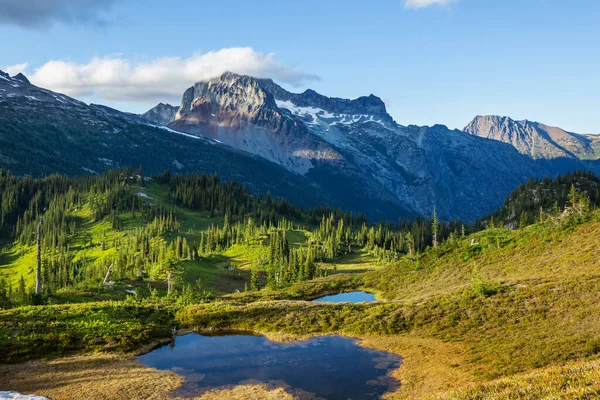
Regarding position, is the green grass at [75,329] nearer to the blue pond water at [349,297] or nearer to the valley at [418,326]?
the valley at [418,326]

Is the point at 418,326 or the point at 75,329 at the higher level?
the point at 75,329

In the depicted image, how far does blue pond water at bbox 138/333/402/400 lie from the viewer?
1578 inches

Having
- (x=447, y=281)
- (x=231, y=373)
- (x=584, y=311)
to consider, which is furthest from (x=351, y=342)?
(x=447, y=281)

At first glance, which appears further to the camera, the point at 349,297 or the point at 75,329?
the point at 349,297

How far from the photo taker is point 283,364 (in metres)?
46.5

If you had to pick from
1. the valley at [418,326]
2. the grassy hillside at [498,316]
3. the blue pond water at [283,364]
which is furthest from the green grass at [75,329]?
the grassy hillside at [498,316]

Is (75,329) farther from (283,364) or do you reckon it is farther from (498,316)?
(498,316)

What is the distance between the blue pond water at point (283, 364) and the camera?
40094 mm

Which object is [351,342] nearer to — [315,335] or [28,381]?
[315,335]

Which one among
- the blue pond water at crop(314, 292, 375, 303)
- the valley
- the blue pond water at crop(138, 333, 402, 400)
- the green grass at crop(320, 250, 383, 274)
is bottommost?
the green grass at crop(320, 250, 383, 274)

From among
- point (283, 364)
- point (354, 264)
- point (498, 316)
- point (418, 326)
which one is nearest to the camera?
point (283, 364)

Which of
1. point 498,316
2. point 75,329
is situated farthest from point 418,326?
point 75,329

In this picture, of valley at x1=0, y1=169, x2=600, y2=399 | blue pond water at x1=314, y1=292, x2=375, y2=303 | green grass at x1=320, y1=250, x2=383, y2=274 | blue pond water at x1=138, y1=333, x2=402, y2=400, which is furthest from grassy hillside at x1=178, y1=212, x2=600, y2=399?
green grass at x1=320, y1=250, x2=383, y2=274

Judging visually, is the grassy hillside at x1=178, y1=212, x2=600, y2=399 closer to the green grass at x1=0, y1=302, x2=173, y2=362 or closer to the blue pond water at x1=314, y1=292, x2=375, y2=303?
the blue pond water at x1=314, y1=292, x2=375, y2=303
